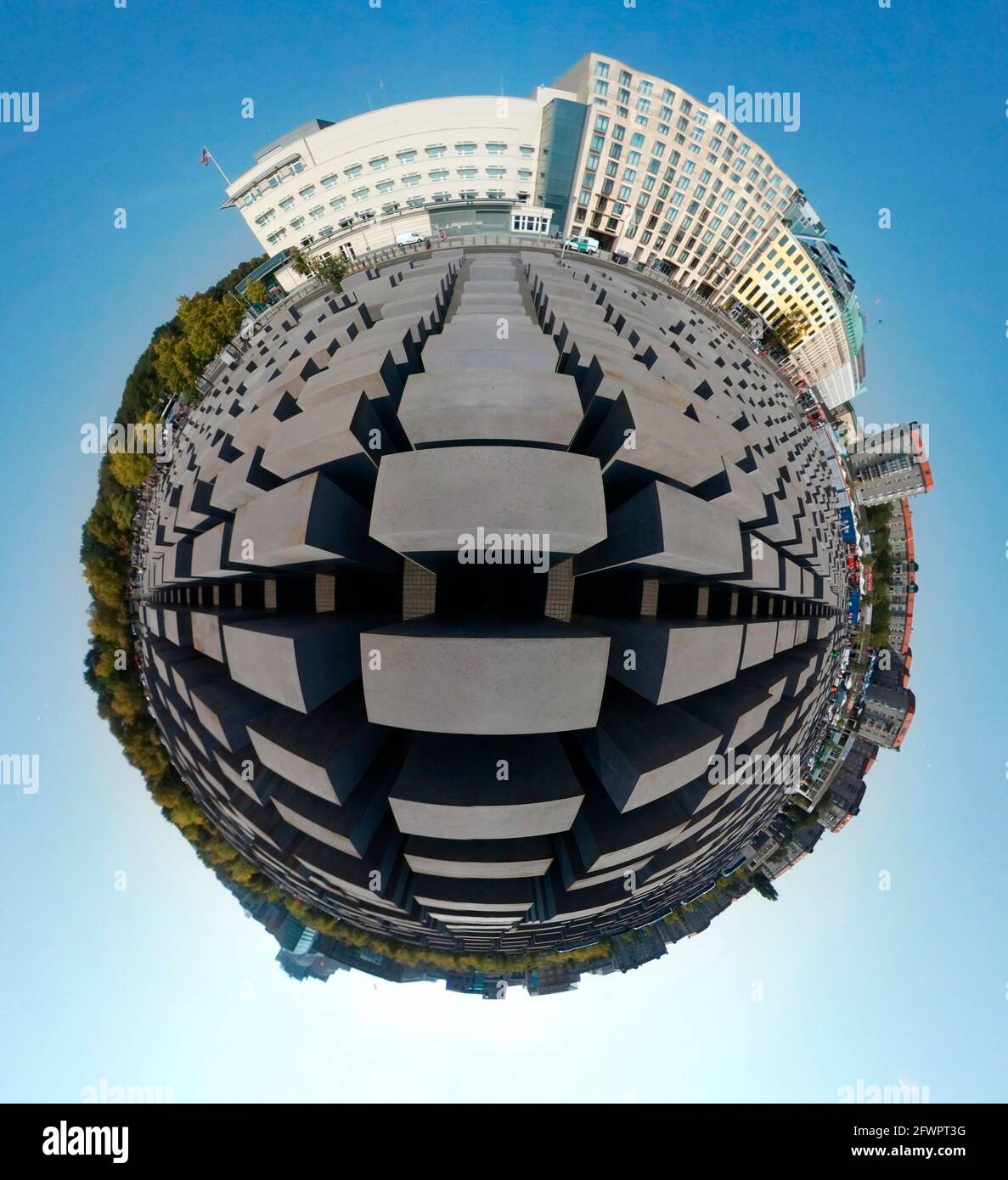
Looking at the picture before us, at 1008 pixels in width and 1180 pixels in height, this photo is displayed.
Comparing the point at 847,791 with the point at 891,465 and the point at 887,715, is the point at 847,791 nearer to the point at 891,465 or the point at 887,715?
the point at 887,715

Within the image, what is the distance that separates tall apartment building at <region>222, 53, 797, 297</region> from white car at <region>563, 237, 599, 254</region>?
2.93 m

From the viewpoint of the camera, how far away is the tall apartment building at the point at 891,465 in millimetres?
36750

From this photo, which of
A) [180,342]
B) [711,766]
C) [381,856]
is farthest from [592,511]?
[180,342]

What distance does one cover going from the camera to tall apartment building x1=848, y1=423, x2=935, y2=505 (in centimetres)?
3675

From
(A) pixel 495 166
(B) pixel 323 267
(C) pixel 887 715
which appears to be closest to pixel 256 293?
(B) pixel 323 267

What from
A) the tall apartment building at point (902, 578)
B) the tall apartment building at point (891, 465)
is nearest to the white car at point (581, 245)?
the tall apartment building at point (891, 465)

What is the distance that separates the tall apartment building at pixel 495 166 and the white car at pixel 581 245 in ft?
9.61

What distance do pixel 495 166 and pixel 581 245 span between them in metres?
7.90

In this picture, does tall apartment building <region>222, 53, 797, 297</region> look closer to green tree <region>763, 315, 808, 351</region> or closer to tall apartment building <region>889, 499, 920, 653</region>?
green tree <region>763, 315, 808, 351</region>

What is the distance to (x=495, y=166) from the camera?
101 ft

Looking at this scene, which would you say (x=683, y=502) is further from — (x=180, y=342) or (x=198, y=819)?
(x=180, y=342)

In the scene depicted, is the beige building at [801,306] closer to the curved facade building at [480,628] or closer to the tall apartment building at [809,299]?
the tall apartment building at [809,299]

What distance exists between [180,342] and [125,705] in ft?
65.2

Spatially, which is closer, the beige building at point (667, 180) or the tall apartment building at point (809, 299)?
the beige building at point (667, 180)
